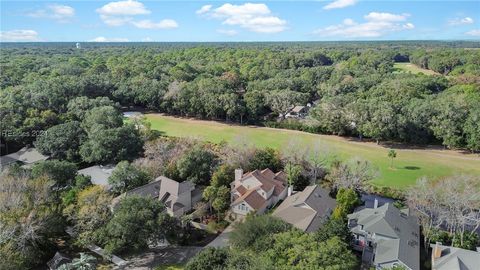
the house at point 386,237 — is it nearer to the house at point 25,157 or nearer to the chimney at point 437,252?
the chimney at point 437,252

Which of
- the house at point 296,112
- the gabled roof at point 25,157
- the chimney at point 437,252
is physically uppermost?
the house at point 296,112

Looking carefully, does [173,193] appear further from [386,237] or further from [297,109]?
[297,109]

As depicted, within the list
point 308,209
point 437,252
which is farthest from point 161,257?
point 437,252

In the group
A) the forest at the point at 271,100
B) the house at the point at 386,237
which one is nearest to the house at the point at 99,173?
the forest at the point at 271,100

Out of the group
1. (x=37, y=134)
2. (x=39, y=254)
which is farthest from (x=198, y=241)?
(x=37, y=134)

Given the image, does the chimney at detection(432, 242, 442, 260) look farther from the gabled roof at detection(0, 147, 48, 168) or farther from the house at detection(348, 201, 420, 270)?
the gabled roof at detection(0, 147, 48, 168)

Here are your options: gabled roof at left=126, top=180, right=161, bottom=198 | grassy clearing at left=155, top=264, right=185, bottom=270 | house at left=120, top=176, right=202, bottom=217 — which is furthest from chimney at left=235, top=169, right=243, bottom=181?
grassy clearing at left=155, top=264, right=185, bottom=270
